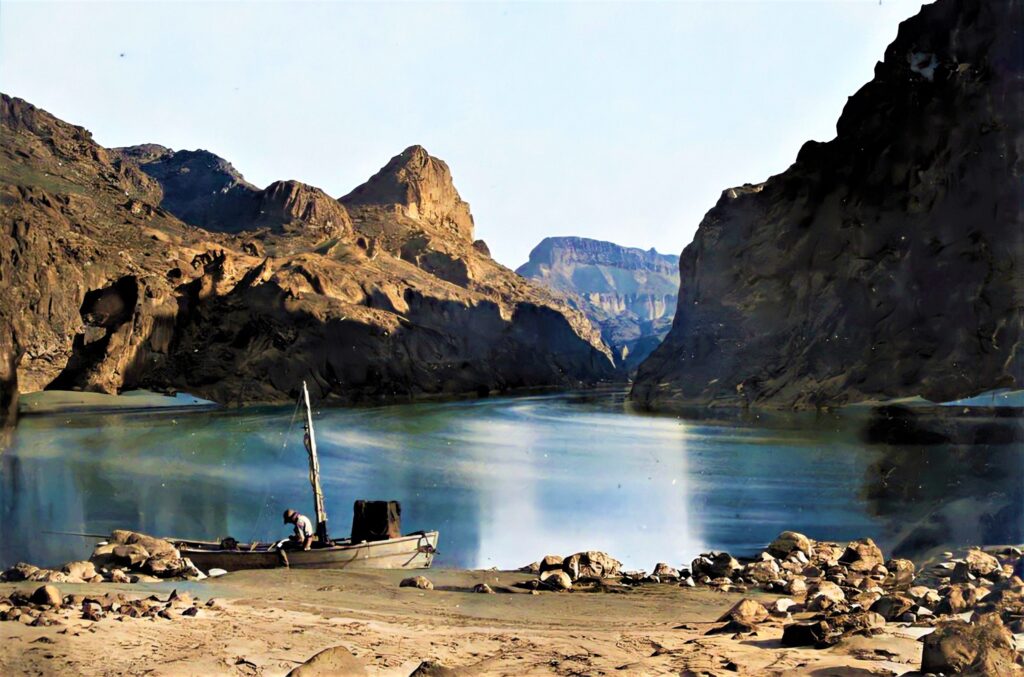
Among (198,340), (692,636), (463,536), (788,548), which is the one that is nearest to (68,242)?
(198,340)

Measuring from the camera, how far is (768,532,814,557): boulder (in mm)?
16594

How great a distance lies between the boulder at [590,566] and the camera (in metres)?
15.0

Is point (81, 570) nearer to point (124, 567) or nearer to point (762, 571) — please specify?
point (124, 567)

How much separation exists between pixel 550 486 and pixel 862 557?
33.1ft

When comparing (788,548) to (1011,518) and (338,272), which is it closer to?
(1011,518)

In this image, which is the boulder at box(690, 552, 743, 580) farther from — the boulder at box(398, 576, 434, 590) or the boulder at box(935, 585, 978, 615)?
the boulder at box(935, 585, 978, 615)

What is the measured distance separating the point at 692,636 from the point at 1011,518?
1058cm

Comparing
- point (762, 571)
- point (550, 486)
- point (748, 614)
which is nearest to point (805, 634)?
point (748, 614)

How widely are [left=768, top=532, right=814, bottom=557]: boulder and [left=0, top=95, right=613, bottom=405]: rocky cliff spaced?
47.9 meters

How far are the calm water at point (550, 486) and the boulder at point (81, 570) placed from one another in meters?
4.15

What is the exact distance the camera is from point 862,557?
1540 centimetres

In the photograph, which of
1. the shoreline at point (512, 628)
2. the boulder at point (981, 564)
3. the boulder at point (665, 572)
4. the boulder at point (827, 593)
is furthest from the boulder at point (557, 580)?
the boulder at point (981, 564)

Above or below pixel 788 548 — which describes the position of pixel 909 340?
above

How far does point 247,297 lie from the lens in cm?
8412
